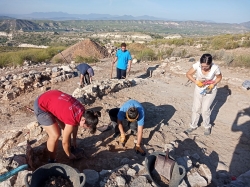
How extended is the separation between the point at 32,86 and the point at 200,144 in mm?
5919

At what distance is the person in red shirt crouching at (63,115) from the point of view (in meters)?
2.71

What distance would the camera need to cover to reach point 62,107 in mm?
2764

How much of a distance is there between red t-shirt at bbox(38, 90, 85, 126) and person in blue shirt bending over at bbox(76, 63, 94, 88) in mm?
3683

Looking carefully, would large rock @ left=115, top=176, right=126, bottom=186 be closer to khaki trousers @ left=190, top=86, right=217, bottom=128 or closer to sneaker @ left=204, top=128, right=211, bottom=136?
khaki trousers @ left=190, top=86, right=217, bottom=128

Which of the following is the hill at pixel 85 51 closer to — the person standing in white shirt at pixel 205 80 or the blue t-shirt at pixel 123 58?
the blue t-shirt at pixel 123 58

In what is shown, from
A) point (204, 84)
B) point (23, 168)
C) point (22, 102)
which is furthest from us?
point (22, 102)

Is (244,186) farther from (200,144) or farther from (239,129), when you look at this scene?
(239,129)

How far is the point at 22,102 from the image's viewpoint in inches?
267

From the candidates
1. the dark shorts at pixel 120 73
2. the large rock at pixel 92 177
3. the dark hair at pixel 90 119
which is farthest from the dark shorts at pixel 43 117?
the dark shorts at pixel 120 73

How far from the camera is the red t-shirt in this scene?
107 inches

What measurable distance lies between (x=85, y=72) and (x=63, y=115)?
13.4 feet

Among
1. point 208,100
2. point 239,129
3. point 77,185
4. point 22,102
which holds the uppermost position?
point 208,100

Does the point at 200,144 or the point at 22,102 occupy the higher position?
the point at 200,144

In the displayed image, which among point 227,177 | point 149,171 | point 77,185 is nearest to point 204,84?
point 227,177
